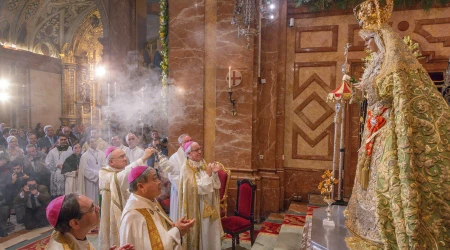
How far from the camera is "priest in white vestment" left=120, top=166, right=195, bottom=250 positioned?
2.61 m

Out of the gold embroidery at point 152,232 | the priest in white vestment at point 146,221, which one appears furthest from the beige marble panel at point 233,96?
the gold embroidery at point 152,232

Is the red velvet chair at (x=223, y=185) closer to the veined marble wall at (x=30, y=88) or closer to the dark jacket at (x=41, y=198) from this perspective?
the dark jacket at (x=41, y=198)

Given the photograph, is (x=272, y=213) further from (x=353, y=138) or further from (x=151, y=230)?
(x=151, y=230)

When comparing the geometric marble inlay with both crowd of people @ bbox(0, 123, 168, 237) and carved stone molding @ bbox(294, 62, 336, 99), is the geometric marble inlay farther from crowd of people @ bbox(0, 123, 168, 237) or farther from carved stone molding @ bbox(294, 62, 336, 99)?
crowd of people @ bbox(0, 123, 168, 237)

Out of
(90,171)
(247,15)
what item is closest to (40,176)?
(90,171)

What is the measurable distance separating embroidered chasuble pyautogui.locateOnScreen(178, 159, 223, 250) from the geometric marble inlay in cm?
323

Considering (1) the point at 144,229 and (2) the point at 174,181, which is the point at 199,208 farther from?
(1) the point at 144,229

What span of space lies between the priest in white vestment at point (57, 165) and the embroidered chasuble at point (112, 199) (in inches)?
117

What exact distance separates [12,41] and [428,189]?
16.1m

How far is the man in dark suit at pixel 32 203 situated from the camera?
20.1 ft

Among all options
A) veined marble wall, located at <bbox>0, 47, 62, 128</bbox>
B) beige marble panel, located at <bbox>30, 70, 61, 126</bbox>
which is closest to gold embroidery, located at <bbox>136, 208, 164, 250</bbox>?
veined marble wall, located at <bbox>0, 47, 62, 128</bbox>

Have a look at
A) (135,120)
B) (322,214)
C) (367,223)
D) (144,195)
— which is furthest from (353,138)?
(135,120)

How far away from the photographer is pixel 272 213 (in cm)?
679

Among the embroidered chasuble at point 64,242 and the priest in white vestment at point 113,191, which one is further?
the priest in white vestment at point 113,191
